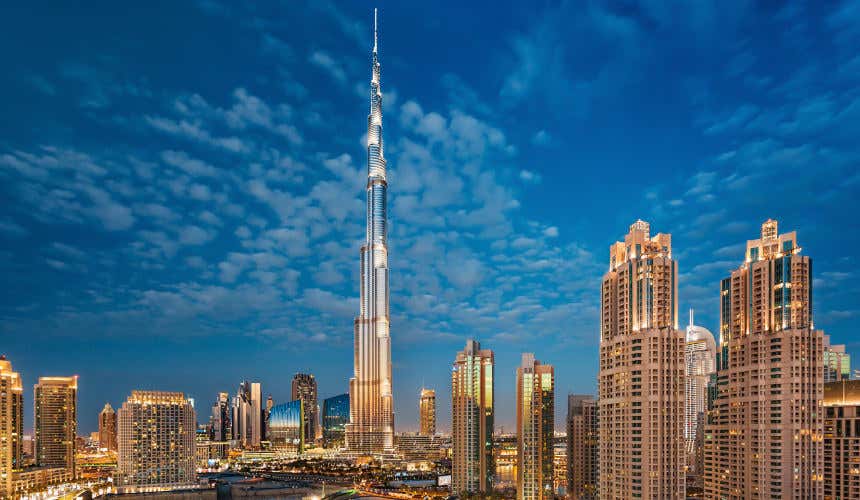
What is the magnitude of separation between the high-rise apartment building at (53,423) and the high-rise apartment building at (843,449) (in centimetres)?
8946

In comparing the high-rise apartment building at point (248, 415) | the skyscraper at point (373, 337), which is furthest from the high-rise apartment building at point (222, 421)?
the skyscraper at point (373, 337)

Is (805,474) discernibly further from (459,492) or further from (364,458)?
(364,458)

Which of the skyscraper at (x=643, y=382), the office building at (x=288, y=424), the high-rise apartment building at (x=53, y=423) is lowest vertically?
the office building at (x=288, y=424)

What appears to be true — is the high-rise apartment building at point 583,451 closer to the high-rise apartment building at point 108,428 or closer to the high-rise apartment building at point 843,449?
the high-rise apartment building at point 843,449

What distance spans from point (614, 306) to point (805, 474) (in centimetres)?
1496

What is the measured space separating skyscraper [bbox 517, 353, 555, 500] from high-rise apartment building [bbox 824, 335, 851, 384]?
23.2m

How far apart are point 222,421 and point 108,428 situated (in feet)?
87.3

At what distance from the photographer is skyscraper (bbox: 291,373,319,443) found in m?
177

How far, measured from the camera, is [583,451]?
2498 inches

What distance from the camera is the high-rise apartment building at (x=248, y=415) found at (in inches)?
6934

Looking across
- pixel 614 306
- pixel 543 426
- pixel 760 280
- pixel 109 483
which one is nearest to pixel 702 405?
pixel 543 426

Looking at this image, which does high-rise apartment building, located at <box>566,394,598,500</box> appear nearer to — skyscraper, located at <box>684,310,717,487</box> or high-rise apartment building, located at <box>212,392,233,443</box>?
skyscraper, located at <box>684,310,717,487</box>

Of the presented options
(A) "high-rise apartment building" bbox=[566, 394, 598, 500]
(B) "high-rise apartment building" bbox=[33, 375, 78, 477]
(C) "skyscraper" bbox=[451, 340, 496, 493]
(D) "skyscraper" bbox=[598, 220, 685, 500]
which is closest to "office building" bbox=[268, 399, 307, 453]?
(B) "high-rise apartment building" bbox=[33, 375, 78, 477]

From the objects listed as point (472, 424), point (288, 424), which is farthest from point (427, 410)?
point (472, 424)
